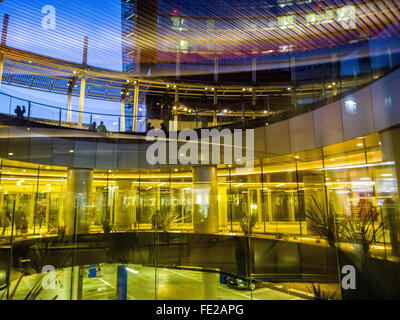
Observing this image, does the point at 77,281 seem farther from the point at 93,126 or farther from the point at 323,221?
the point at 323,221

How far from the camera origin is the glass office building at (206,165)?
6.57 m

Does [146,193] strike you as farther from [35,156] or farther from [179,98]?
[179,98]

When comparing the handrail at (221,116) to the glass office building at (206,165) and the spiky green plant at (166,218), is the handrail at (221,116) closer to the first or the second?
the glass office building at (206,165)

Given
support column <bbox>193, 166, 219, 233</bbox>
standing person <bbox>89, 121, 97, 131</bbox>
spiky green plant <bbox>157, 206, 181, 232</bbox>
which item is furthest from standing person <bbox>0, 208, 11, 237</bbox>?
support column <bbox>193, 166, 219, 233</bbox>

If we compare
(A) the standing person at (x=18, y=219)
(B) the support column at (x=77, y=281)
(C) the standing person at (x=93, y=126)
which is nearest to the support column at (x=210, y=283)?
(B) the support column at (x=77, y=281)

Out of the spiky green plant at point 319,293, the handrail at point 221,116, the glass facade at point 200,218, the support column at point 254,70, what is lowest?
the spiky green plant at point 319,293

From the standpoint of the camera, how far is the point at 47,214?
10.7 metres

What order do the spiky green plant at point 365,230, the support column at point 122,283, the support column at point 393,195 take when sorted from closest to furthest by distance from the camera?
the support column at point 393,195, the spiky green plant at point 365,230, the support column at point 122,283

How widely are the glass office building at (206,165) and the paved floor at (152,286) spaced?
0.21 feet

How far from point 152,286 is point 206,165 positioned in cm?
508

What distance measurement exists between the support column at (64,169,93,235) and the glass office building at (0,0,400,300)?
0.06 m

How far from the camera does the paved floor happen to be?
26.4ft
